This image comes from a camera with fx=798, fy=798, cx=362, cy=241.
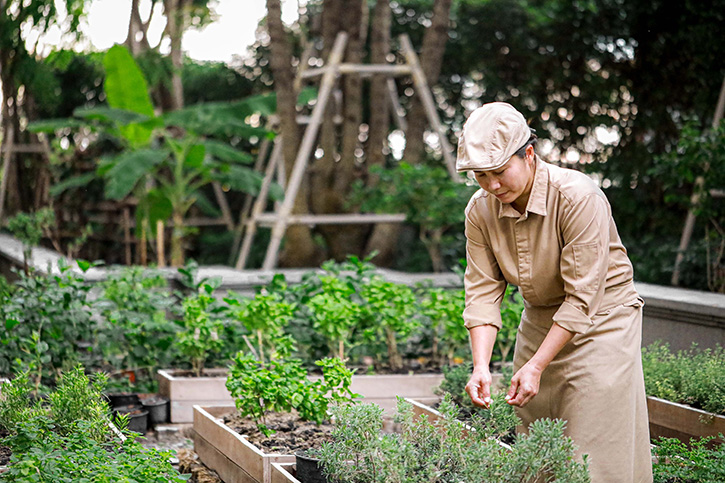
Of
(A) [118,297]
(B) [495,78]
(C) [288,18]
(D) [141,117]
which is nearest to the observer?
(A) [118,297]

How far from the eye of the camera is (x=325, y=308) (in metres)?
4.65

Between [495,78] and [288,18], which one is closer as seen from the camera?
[495,78]

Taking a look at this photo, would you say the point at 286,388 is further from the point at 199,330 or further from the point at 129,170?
the point at 129,170

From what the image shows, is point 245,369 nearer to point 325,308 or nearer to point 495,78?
point 325,308

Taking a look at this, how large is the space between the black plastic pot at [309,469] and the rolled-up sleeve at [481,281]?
828 mm

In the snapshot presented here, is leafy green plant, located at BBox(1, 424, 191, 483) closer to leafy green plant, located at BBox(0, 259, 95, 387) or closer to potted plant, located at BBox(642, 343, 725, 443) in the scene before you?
leafy green plant, located at BBox(0, 259, 95, 387)

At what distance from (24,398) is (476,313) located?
217cm

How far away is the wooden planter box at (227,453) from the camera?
3308mm

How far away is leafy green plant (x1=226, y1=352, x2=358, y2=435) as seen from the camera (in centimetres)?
364

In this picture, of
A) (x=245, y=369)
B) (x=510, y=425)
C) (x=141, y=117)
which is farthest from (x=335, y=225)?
(x=510, y=425)

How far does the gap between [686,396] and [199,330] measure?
9.19 feet

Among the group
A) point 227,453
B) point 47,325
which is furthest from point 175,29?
point 227,453

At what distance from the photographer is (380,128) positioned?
30.5 feet

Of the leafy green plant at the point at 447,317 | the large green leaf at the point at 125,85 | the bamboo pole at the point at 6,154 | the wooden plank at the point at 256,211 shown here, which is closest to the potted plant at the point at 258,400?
the leafy green plant at the point at 447,317
